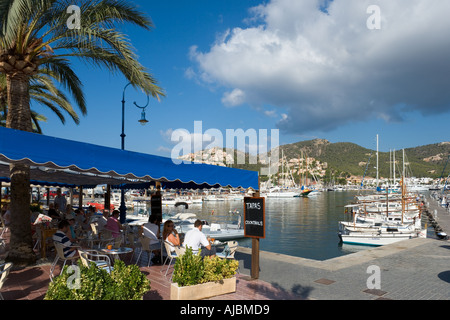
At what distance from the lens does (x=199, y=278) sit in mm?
5754

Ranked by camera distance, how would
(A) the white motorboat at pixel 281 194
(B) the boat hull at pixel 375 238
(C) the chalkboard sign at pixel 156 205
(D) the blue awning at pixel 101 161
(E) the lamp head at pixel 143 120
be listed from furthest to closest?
1. (A) the white motorboat at pixel 281 194
2. (B) the boat hull at pixel 375 238
3. (E) the lamp head at pixel 143 120
4. (C) the chalkboard sign at pixel 156 205
5. (D) the blue awning at pixel 101 161

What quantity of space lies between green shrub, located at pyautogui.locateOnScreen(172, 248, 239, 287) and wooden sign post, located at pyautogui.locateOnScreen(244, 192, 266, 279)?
4.86 feet

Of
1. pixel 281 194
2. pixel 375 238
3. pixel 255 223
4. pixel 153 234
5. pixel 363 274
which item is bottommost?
pixel 375 238

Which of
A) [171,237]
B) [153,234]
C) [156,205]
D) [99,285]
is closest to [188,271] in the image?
[99,285]

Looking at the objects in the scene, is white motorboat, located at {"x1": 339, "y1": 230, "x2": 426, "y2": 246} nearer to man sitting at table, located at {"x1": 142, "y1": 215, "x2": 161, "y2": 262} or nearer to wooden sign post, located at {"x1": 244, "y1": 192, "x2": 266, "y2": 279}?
wooden sign post, located at {"x1": 244, "y1": 192, "x2": 266, "y2": 279}

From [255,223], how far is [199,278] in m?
2.36

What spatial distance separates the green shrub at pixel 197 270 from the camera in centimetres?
561

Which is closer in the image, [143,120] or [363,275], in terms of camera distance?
[363,275]

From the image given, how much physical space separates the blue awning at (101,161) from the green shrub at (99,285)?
6.55 ft

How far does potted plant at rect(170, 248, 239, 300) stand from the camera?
559 centimetres

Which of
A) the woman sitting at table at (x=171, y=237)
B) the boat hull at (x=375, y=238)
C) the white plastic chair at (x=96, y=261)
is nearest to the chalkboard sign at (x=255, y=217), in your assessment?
the woman sitting at table at (x=171, y=237)

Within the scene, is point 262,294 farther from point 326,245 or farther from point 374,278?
point 326,245

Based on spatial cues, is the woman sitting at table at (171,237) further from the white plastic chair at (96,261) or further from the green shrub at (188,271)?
the green shrub at (188,271)

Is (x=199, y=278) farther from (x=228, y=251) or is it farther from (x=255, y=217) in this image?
(x=255, y=217)
